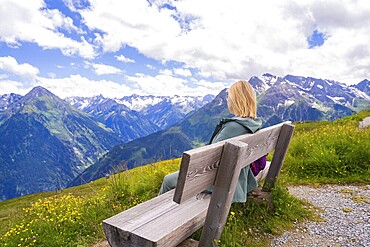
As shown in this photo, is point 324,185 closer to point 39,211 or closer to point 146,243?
point 146,243

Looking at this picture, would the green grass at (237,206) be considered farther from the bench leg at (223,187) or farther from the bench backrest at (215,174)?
the bench backrest at (215,174)

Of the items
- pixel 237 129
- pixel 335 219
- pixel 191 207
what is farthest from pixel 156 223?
pixel 335 219

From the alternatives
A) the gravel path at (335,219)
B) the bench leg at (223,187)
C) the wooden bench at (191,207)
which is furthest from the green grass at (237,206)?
the wooden bench at (191,207)

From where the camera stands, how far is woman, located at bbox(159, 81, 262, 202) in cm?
473

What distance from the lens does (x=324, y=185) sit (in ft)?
27.0

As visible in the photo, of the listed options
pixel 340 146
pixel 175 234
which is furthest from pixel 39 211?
pixel 340 146

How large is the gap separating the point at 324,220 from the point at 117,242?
14.1 ft

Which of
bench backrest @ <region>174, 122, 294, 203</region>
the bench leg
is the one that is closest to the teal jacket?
bench backrest @ <region>174, 122, 294, 203</region>

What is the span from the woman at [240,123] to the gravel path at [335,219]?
127cm

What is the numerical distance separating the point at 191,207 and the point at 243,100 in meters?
1.95

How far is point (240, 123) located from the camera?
4.75 metres

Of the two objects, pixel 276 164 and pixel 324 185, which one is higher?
pixel 276 164

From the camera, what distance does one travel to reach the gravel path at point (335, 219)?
17.2ft

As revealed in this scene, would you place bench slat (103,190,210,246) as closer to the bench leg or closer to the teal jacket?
the bench leg
